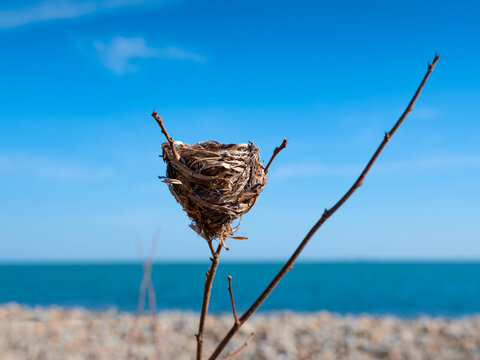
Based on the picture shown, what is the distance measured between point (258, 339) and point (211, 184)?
1247 centimetres

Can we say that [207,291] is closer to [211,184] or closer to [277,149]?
[211,184]

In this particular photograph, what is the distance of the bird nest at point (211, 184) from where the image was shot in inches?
60.4

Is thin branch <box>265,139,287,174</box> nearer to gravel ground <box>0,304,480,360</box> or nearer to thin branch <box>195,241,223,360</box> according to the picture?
thin branch <box>195,241,223,360</box>

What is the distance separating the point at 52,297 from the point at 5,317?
1103 inches

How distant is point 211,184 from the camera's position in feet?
5.07

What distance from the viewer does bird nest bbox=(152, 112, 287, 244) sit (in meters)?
1.54

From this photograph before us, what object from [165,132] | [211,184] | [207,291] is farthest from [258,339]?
[165,132]

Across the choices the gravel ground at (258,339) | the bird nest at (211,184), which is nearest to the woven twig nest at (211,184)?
the bird nest at (211,184)

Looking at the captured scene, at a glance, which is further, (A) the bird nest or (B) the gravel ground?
(B) the gravel ground

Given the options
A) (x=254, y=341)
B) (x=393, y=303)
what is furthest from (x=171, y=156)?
(x=393, y=303)

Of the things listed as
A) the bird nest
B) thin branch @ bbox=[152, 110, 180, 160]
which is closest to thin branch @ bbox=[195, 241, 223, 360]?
the bird nest

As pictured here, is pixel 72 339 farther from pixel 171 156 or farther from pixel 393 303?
pixel 393 303

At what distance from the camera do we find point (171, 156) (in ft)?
5.13

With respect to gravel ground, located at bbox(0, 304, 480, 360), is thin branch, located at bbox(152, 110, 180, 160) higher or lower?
higher
